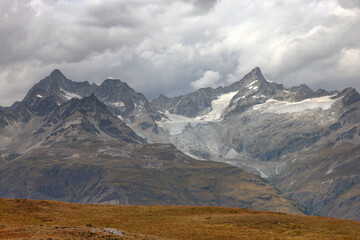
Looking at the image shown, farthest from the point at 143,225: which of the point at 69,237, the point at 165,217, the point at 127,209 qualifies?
the point at 69,237

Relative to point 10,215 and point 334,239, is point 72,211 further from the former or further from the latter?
point 334,239

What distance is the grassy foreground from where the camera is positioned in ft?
337

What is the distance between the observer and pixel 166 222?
12056cm

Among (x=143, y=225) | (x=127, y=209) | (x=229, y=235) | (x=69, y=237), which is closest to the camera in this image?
(x=69, y=237)

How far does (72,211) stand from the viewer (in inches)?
5113

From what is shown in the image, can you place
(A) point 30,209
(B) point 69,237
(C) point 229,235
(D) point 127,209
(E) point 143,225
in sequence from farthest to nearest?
(D) point 127,209
(A) point 30,209
(E) point 143,225
(C) point 229,235
(B) point 69,237

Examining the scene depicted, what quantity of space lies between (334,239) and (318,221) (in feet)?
74.7

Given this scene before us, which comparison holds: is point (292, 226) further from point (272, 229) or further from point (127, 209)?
point (127, 209)

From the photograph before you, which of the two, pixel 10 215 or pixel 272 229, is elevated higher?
pixel 10 215

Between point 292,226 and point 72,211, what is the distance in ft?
181

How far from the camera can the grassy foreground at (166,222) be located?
10262cm

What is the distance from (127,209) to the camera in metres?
138

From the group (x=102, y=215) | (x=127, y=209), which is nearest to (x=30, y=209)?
(x=102, y=215)

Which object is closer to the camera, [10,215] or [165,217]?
[10,215]
